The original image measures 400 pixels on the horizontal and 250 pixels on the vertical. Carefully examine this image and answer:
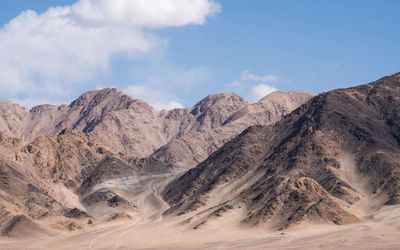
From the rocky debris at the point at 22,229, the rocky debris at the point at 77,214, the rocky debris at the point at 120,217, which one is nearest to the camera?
the rocky debris at the point at 22,229

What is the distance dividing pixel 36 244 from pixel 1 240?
1229 cm

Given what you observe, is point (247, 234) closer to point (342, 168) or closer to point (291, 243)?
point (291, 243)

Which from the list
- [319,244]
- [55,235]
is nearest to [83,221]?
[55,235]

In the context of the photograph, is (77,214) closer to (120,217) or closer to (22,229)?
(120,217)

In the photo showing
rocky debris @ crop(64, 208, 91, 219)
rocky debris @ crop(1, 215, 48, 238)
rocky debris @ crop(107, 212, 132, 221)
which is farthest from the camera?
rocky debris @ crop(64, 208, 91, 219)

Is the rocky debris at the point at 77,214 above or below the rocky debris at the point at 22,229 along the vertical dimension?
above

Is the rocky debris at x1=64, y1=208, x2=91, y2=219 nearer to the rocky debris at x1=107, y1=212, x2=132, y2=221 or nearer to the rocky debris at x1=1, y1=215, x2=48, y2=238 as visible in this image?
the rocky debris at x1=107, y1=212, x2=132, y2=221

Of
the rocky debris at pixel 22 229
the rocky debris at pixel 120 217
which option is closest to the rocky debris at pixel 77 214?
the rocky debris at pixel 120 217

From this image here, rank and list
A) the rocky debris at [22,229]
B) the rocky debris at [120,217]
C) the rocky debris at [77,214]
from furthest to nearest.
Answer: the rocky debris at [77,214]
the rocky debris at [120,217]
the rocky debris at [22,229]

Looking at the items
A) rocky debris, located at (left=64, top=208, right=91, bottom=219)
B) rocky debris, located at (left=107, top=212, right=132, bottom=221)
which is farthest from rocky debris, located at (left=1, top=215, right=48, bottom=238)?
rocky debris, located at (left=107, top=212, right=132, bottom=221)

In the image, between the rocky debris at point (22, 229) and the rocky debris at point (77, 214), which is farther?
the rocky debris at point (77, 214)

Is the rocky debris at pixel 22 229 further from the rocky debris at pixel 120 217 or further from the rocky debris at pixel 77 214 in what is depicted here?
the rocky debris at pixel 120 217

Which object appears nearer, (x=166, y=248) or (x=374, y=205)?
(x=166, y=248)

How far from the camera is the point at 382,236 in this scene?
12138 centimetres
